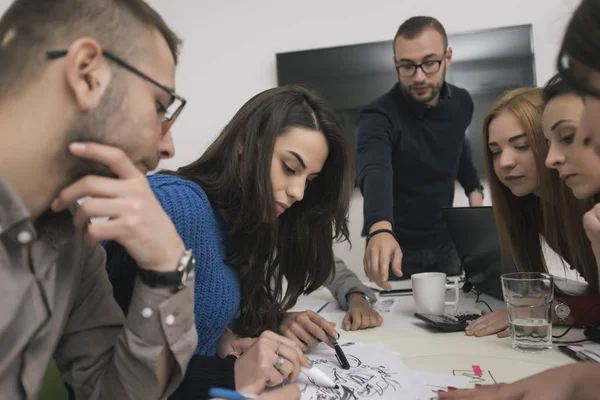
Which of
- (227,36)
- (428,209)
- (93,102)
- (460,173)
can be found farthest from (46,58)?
(227,36)

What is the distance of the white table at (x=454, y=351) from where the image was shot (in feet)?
2.83

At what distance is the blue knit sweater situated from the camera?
0.99m

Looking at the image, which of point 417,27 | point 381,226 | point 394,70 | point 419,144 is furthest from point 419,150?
point 394,70

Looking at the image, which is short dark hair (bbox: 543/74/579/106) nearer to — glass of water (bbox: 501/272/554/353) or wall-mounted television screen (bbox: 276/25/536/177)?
glass of water (bbox: 501/272/554/353)

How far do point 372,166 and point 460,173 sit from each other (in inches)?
29.0

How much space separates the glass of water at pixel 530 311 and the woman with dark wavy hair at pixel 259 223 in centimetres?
38

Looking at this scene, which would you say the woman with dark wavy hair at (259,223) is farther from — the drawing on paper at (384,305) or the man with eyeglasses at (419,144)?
the man with eyeglasses at (419,144)

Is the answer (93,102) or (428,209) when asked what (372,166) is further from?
(93,102)

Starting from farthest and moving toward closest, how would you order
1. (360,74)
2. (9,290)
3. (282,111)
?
(360,74) < (282,111) < (9,290)

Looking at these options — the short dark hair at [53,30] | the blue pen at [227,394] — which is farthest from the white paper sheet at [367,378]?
the short dark hair at [53,30]

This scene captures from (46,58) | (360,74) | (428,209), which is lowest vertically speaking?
(428,209)

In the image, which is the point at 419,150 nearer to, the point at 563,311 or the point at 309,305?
the point at 309,305

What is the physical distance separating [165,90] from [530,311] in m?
0.83

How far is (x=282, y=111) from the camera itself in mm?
1183
